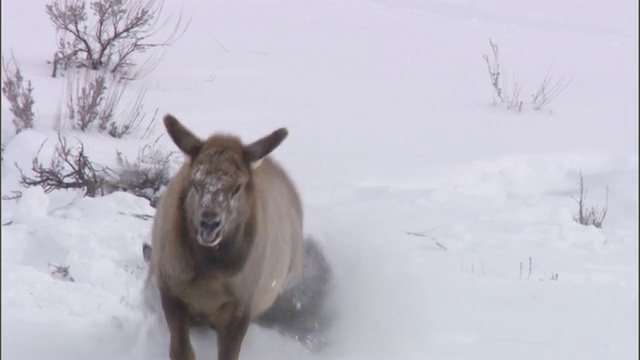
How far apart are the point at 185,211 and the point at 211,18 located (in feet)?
22.6

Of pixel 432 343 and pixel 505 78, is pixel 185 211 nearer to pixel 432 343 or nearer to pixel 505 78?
pixel 432 343

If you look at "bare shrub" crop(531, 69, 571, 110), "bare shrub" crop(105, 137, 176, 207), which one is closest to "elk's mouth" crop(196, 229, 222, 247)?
"bare shrub" crop(105, 137, 176, 207)

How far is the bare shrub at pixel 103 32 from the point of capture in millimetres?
10695

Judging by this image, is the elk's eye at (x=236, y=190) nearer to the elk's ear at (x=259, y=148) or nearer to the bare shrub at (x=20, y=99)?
the elk's ear at (x=259, y=148)

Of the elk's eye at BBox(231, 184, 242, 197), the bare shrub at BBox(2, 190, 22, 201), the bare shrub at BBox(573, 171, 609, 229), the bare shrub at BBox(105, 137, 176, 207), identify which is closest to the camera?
the elk's eye at BBox(231, 184, 242, 197)

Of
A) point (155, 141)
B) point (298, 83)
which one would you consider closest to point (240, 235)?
point (155, 141)

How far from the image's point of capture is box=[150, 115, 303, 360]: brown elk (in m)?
5.40

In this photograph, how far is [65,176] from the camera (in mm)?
8648

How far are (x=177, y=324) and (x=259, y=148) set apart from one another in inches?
43.3

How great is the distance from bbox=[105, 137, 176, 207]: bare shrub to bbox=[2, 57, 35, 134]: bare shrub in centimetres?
103

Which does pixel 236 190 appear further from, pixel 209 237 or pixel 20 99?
pixel 20 99

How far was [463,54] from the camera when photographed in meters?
15.7

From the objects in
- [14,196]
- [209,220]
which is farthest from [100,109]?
[209,220]

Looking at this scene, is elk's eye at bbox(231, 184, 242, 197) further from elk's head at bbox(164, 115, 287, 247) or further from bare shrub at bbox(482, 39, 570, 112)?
bare shrub at bbox(482, 39, 570, 112)
